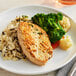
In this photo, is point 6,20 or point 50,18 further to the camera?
point 6,20

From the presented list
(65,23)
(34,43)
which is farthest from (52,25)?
(34,43)

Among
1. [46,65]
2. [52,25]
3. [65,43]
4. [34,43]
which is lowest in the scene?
[46,65]

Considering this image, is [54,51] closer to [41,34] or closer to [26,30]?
[41,34]

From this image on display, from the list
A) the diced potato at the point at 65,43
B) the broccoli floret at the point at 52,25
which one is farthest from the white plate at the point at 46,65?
the broccoli floret at the point at 52,25

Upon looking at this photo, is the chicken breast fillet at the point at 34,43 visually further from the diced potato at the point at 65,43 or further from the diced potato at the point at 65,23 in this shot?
the diced potato at the point at 65,23

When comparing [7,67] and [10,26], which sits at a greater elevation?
[10,26]

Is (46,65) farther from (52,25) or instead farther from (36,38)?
(52,25)

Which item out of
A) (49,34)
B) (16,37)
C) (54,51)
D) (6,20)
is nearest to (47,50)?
(54,51)
